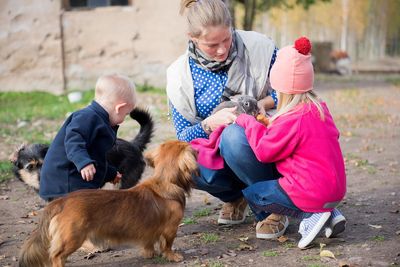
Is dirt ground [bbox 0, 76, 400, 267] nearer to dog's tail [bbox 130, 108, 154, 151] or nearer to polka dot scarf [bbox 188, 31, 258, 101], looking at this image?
dog's tail [bbox 130, 108, 154, 151]

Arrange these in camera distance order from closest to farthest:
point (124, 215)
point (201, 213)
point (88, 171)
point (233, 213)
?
point (124, 215) < point (88, 171) < point (233, 213) < point (201, 213)

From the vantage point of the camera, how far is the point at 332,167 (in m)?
4.32

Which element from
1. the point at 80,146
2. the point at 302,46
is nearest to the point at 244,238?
the point at 80,146

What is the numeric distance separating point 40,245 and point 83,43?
9516 millimetres

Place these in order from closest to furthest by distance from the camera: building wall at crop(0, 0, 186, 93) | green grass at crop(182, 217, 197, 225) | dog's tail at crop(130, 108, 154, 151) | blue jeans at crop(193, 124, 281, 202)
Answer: blue jeans at crop(193, 124, 281, 202) → green grass at crop(182, 217, 197, 225) → dog's tail at crop(130, 108, 154, 151) → building wall at crop(0, 0, 186, 93)

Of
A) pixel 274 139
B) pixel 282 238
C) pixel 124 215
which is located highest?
pixel 274 139

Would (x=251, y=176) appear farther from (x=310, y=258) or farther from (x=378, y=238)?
(x=378, y=238)

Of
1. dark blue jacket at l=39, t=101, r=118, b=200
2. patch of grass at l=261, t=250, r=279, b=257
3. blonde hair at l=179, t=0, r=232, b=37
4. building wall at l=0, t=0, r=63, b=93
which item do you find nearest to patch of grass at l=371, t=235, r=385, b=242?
patch of grass at l=261, t=250, r=279, b=257

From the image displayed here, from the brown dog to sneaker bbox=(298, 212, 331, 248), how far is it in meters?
0.91

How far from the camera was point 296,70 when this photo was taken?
14.2ft

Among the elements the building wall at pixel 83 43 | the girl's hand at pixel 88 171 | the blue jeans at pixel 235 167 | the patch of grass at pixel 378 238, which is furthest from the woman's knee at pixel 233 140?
the building wall at pixel 83 43

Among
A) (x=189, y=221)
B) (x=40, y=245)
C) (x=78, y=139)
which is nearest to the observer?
(x=40, y=245)

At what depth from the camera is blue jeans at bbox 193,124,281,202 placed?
4.62 m

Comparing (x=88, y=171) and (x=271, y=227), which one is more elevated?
(x=88, y=171)
